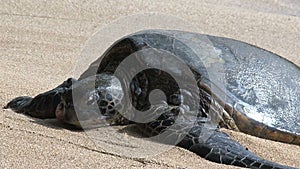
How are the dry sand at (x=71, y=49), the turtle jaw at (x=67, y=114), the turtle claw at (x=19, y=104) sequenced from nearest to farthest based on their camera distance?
the dry sand at (x=71, y=49), the turtle jaw at (x=67, y=114), the turtle claw at (x=19, y=104)

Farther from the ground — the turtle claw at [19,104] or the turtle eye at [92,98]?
the turtle eye at [92,98]

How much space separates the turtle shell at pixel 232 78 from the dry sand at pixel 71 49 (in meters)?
0.14

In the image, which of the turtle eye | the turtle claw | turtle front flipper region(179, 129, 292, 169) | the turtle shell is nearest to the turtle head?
the turtle eye

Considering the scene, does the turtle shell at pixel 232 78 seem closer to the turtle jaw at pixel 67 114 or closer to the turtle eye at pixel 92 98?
the turtle eye at pixel 92 98

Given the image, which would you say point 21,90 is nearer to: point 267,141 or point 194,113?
point 194,113

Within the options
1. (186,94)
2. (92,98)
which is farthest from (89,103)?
(186,94)

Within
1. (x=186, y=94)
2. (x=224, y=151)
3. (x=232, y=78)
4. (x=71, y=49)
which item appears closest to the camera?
(x=224, y=151)

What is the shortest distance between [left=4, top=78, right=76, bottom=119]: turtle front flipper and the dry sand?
68mm

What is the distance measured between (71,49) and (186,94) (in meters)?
2.49

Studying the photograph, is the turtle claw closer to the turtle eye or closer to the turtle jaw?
the turtle jaw

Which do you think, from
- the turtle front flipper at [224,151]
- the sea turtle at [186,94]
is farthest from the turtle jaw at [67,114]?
the turtle front flipper at [224,151]

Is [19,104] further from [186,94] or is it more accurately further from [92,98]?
[186,94]

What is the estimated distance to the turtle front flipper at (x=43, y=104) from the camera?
11.4ft

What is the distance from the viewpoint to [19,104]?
3.68 m
